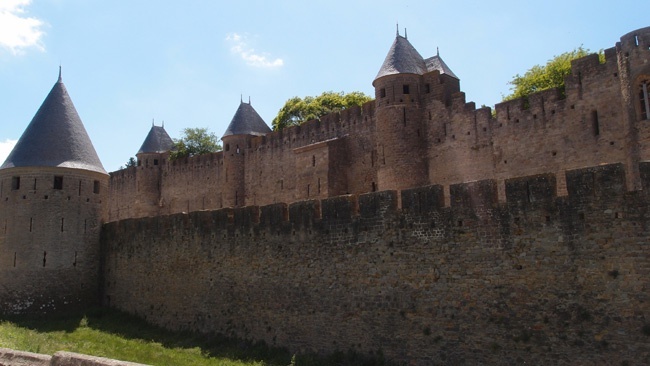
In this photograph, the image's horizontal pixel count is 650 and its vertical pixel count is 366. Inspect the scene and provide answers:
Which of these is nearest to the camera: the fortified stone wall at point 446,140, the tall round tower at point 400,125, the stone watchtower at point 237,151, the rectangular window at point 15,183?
the fortified stone wall at point 446,140

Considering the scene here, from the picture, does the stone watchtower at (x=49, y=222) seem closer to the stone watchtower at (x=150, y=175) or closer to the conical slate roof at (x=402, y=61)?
the conical slate roof at (x=402, y=61)

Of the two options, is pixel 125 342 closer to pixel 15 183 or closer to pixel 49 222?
pixel 49 222

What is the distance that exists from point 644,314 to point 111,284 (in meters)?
17.2

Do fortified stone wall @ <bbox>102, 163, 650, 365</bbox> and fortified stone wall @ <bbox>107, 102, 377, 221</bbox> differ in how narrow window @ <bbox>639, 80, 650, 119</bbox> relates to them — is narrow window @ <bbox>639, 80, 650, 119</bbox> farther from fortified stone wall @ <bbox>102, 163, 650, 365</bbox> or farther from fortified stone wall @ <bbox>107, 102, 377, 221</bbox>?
fortified stone wall @ <bbox>107, 102, 377, 221</bbox>

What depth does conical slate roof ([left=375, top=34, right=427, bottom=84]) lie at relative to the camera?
84.5ft

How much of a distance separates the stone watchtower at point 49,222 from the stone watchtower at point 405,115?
1108cm

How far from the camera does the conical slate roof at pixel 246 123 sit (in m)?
36.7

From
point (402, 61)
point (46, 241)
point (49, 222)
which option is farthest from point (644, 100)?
point (46, 241)

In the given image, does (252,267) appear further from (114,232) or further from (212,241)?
(114,232)

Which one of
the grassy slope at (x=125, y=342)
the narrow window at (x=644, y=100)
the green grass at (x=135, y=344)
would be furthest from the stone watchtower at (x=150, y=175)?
the narrow window at (x=644, y=100)

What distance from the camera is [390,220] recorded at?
43.3 ft

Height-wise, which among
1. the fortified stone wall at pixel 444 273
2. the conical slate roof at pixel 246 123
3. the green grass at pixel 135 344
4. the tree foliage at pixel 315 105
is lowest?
the green grass at pixel 135 344

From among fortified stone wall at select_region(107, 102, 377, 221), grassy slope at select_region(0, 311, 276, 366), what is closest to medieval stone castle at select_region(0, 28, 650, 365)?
fortified stone wall at select_region(107, 102, 377, 221)

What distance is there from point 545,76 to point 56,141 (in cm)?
2810
